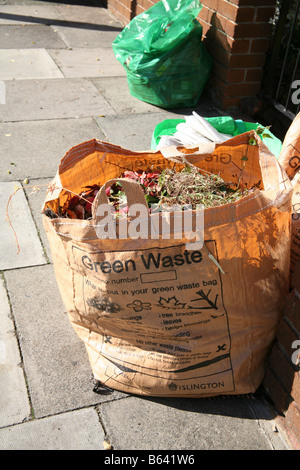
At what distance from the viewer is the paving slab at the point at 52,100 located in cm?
467

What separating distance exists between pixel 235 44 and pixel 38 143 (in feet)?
6.43

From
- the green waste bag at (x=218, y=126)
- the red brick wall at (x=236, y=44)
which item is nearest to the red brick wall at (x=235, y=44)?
the red brick wall at (x=236, y=44)

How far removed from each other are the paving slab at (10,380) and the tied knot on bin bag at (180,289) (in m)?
0.33

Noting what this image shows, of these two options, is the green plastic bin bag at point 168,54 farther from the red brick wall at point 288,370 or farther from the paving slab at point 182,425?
the paving slab at point 182,425

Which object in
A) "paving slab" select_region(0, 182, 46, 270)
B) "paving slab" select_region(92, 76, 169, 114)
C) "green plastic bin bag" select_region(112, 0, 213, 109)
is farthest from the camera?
"paving slab" select_region(92, 76, 169, 114)

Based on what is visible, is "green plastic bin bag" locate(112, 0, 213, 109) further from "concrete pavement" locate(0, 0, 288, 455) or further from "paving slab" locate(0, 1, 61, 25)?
"paving slab" locate(0, 1, 61, 25)

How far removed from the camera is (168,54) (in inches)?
174

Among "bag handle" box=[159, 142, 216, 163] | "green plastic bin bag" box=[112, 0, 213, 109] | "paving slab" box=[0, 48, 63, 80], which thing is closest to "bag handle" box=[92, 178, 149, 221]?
"bag handle" box=[159, 142, 216, 163]

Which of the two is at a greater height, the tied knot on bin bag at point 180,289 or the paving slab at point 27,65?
the tied knot on bin bag at point 180,289

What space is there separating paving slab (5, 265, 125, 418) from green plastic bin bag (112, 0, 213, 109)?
2472 millimetres

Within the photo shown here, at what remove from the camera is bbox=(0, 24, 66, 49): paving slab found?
20.4ft

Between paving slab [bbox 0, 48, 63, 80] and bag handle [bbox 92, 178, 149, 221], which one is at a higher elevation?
bag handle [bbox 92, 178, 149, 221]

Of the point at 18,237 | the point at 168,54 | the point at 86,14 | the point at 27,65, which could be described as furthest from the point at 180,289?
the point at 86,14
